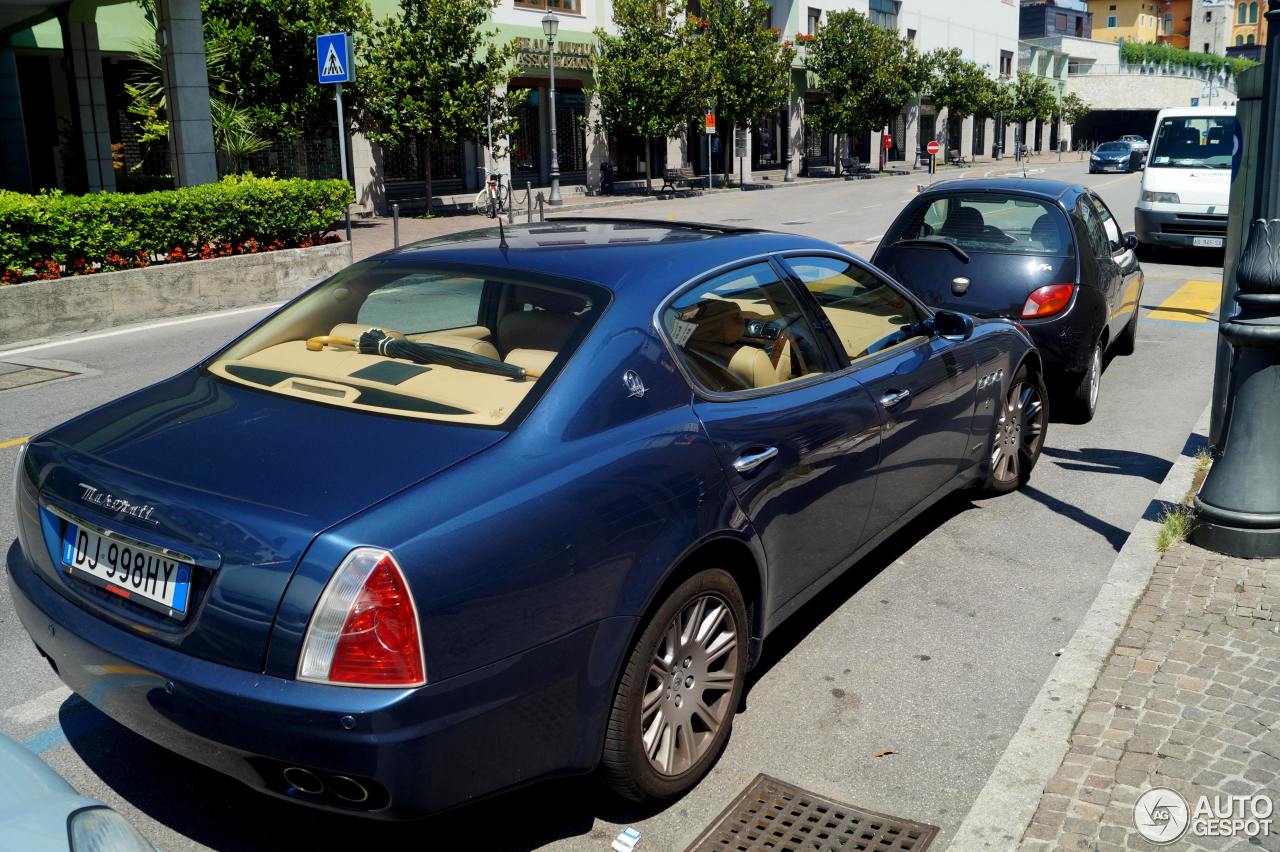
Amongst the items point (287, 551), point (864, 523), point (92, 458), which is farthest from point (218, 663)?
point (864, 523)

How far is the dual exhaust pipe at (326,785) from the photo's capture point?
270 cm

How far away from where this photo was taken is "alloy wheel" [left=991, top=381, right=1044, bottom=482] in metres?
6.26

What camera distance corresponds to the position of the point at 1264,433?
5.18 m

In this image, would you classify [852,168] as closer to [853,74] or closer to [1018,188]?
[853,74]

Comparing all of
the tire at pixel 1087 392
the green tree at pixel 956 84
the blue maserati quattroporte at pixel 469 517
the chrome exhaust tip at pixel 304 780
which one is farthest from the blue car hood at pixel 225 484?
the green tree at pixel 956 84

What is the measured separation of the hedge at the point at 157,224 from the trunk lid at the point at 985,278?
893 centimetres

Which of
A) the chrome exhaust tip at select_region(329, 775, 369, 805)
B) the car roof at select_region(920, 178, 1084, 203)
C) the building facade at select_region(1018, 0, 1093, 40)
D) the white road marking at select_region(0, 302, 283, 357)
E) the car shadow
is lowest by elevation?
the car shadow

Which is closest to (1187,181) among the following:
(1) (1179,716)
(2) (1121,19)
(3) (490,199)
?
(1) (1179,716)

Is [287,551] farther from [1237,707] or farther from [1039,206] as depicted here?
[1039,206]

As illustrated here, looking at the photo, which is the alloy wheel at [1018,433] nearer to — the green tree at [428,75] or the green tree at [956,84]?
the green tree at [428,75]

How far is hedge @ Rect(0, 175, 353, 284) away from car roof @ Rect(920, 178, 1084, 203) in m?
8.88

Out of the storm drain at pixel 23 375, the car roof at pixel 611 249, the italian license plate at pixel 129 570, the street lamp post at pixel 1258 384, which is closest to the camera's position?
the italian license plate at pixel 129 570

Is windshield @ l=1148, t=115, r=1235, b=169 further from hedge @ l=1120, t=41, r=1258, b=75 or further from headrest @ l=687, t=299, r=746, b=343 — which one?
hedge @ l=1120, t=41, r=1258, b=75

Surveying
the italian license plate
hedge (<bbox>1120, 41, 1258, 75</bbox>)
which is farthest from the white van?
hedge (<bbox>1120, 41, 1258, 75</bbox>)
